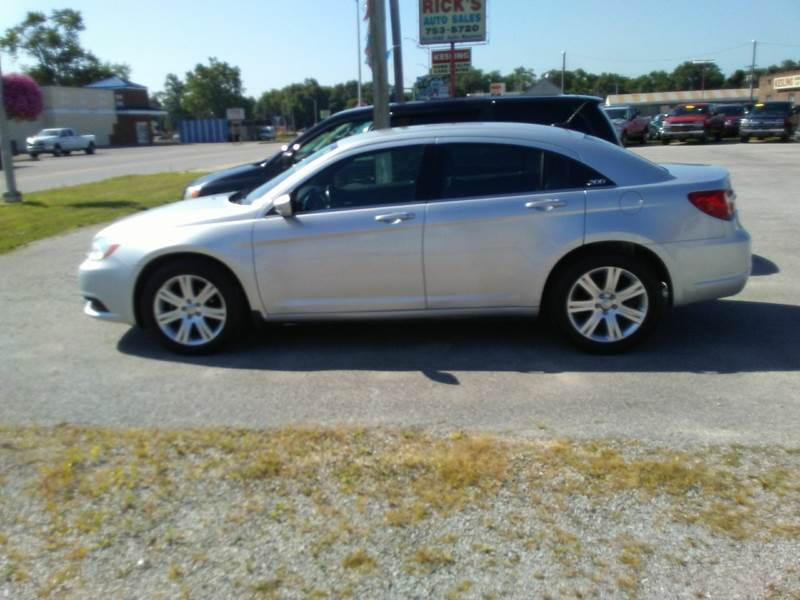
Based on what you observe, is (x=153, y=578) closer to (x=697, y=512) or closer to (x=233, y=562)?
(x=233, y=562)

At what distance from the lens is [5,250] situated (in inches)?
416

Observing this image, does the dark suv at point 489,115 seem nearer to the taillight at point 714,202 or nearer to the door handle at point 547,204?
the taillight at point 714,202

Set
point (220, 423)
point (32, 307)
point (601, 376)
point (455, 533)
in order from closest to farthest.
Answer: point (455, 533) → point (220, 423) → point (601, 376) → point (32, 307)

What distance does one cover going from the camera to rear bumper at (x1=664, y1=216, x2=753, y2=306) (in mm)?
5551

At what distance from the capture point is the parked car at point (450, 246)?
5.54m

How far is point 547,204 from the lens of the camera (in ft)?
18.1

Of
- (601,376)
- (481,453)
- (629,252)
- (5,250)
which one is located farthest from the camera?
(5,250)

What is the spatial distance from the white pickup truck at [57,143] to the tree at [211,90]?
8103cm

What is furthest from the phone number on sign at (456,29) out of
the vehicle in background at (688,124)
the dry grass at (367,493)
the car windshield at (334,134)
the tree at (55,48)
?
the tree at (55,48)

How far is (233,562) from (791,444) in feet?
9.47

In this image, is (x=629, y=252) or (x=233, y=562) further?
(x=629, y=252)

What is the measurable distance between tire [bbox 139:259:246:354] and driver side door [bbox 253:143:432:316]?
28 centimetres

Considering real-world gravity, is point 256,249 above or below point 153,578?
above

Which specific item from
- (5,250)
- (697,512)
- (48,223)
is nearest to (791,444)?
(697,512)
